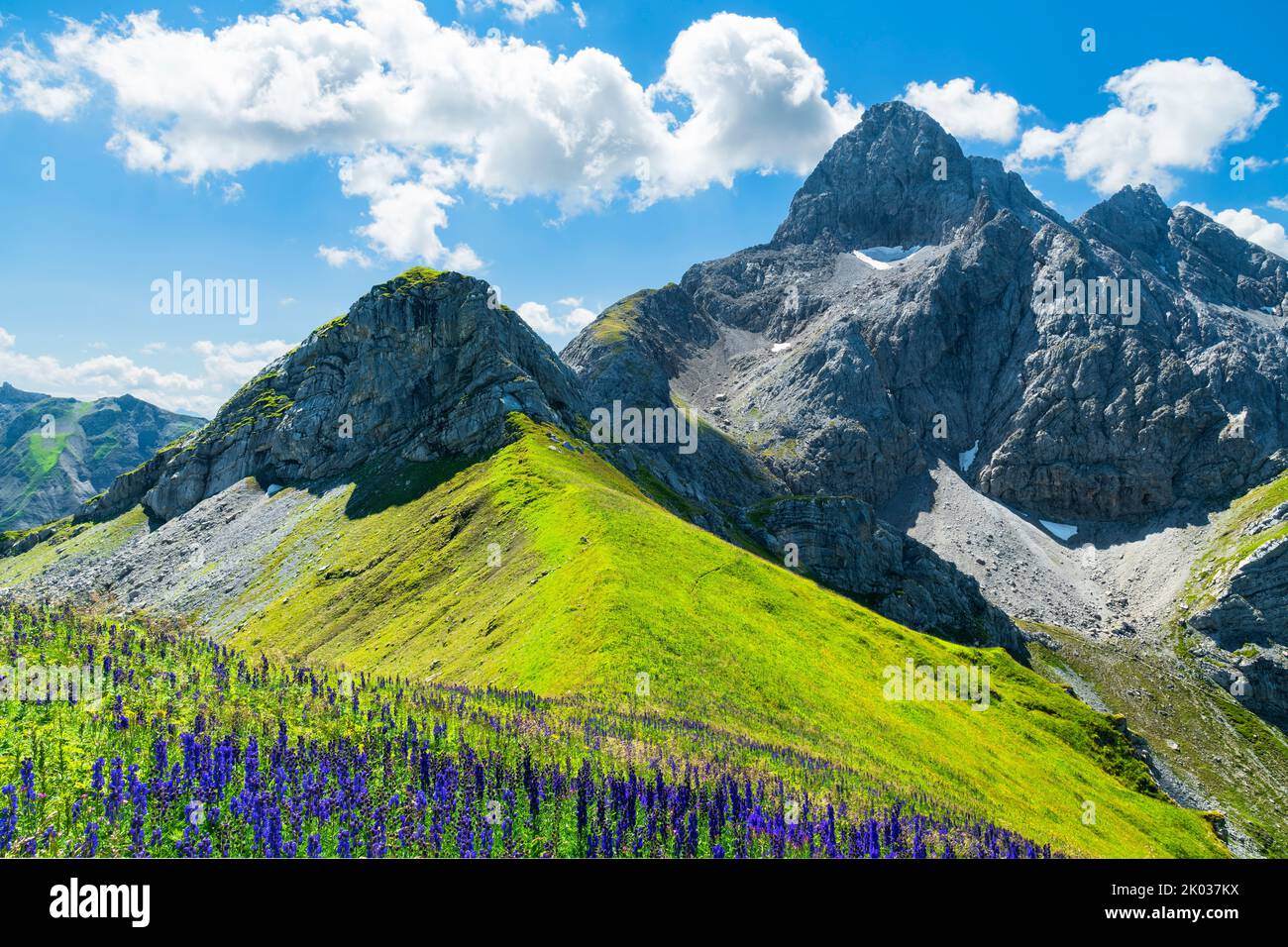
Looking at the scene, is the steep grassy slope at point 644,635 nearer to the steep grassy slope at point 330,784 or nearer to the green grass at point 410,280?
the steep grassy slope at point 330,784

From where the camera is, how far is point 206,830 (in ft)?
31.8

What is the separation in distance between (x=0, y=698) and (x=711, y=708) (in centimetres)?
2931

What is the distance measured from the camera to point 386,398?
132m

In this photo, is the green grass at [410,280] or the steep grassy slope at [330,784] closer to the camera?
the steep grassy slope at [330,784]

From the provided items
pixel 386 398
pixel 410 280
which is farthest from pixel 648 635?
pixel 410 280

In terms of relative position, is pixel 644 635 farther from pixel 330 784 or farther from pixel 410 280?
pixel 410 280

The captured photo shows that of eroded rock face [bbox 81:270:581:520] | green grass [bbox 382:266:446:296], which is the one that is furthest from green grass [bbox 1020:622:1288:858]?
green grass [bbox 382:266:446:296]

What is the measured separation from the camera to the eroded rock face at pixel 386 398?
408 ft

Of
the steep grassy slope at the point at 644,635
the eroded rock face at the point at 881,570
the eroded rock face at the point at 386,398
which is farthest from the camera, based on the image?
the eroded rock face at the point at 881,570

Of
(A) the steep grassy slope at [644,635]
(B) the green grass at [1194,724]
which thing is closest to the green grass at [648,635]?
(A) the steep grassy slope at [644,635]

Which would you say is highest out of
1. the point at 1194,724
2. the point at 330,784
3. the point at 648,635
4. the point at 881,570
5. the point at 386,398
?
the point at 386,398

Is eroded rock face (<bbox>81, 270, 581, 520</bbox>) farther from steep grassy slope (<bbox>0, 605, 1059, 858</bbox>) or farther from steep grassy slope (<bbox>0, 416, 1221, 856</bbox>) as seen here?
steep grassy slope (<bbox>0, 605, 1059, 858</bbox>)

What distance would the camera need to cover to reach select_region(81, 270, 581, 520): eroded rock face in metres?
124
